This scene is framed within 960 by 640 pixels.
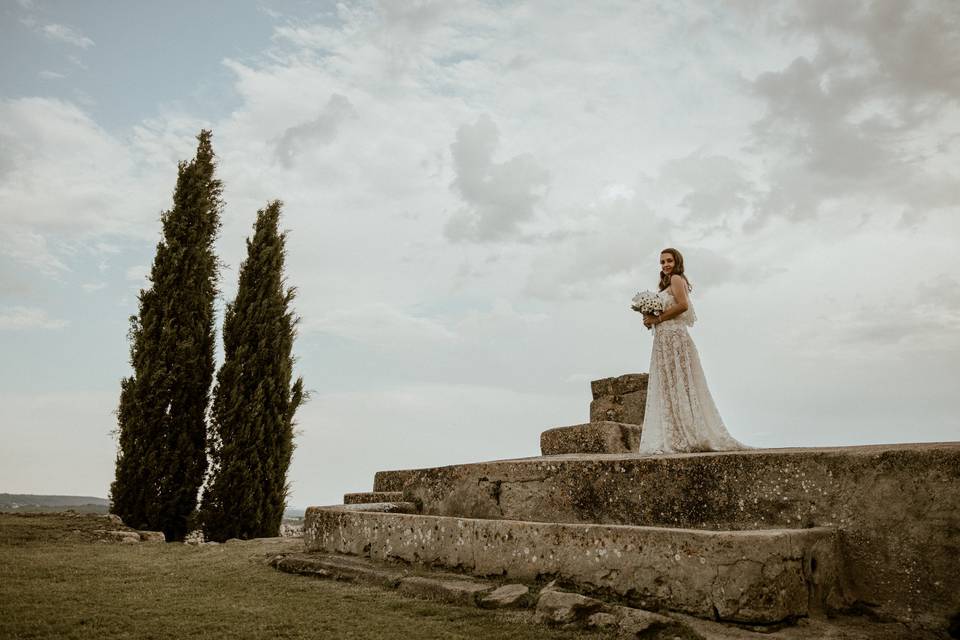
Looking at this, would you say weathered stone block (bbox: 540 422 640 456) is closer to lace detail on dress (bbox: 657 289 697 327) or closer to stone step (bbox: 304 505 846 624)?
lace detail on dress (bbox: 657 289 697 327)

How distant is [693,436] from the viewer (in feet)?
23.0

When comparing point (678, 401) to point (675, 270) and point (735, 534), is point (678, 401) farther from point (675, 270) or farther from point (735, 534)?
point (735, 534)

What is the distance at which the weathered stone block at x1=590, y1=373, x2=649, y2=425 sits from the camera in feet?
35.6

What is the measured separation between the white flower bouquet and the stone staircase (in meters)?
2.32

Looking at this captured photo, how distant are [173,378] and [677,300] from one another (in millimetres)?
11919

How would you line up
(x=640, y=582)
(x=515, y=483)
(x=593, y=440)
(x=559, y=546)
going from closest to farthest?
(x=640, y=582) < (x=559, y=546) < (x=515, y=483) < (x=593, y=440)

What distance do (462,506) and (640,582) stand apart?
10.0 feet

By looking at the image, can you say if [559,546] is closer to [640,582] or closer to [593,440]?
[640,582]

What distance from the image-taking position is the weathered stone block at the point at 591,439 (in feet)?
30.7

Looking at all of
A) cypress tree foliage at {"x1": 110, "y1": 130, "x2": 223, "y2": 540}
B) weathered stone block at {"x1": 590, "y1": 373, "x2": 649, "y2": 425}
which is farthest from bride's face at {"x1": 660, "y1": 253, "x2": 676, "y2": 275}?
cypress tree foliage at {"x1": 110, "y1": 130, "x2": 223, "y2": 540}

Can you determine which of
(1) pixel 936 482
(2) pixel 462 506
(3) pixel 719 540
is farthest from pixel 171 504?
(1) pixel 936 482

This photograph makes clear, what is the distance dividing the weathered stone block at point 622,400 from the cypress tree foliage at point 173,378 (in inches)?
377

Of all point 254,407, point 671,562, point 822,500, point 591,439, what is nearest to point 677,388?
point 591,439

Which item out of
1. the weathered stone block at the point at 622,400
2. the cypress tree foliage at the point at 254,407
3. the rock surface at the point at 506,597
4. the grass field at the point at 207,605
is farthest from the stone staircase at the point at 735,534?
the cypress tree foliage at the point at 254,407
